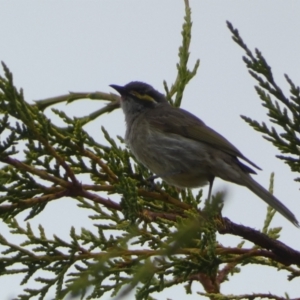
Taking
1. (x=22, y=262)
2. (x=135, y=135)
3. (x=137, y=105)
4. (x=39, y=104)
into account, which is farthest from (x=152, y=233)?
(x=137, y=105)

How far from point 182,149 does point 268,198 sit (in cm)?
129

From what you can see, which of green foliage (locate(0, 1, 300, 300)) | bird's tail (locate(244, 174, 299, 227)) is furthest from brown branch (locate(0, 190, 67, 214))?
bird's tail (locate(244, 174, 299, 227))

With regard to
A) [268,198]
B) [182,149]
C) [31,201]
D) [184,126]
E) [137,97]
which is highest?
[137,97]

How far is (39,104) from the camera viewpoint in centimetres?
485

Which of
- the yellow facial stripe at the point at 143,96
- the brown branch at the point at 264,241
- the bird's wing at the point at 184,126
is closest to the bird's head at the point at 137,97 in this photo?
the yellow facial stripe at the point at 143,96

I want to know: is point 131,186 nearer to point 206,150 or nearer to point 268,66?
point 268,66

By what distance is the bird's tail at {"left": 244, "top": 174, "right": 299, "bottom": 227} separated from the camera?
454cm

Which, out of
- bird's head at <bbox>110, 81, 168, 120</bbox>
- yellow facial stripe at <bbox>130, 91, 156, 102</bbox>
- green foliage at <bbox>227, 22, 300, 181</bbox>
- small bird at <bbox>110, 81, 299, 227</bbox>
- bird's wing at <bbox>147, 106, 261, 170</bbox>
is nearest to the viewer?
green foliage at <bbox>227, 22, 300, 181</bbox>

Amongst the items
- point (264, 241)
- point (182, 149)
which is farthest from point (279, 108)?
point (182, 149)

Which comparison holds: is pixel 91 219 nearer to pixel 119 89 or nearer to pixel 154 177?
pixel 154 177

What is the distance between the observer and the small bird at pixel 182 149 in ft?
18.2

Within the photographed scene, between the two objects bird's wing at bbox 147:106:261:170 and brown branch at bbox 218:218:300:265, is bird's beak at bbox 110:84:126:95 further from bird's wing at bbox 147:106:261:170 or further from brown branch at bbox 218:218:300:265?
brown branch at bbox 218:218:300:265

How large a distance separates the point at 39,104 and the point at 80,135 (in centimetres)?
127

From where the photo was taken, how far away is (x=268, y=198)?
16.5 ft
